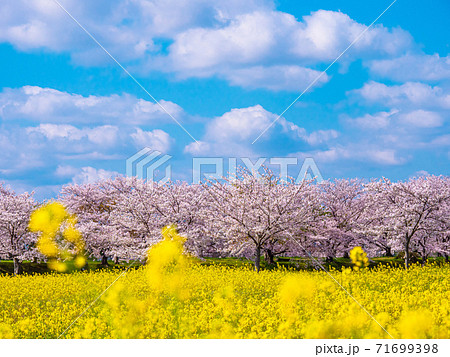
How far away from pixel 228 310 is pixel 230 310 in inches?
5.7

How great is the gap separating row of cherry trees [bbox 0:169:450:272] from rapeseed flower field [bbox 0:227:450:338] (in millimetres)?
7510

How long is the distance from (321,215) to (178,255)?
1121cm

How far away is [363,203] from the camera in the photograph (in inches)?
1470

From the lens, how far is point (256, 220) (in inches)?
1020

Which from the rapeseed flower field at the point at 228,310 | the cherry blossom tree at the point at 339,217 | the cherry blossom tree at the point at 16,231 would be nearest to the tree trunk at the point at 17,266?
the cherry blossom tree at the point at 16,231

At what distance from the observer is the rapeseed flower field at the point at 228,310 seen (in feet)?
27.3

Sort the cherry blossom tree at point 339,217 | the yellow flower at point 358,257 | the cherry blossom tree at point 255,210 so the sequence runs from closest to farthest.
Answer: the yellow flower at point 358,257 < the cherry blossom tree at point 255,210 < the cherry blossom tree at point 339,217

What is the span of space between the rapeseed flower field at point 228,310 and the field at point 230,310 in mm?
Result: 21

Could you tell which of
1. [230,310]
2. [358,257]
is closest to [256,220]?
[358,257]

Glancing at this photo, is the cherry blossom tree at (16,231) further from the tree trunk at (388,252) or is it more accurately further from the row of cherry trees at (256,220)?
the tree trunk at (388,252)

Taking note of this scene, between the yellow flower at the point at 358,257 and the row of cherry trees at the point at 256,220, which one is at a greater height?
the row of cherry trees at the point at 256,220

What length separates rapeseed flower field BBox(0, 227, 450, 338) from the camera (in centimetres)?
834

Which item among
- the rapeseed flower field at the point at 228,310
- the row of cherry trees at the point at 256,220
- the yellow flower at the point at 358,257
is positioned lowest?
the rapeseed flower field at the point at 228,310

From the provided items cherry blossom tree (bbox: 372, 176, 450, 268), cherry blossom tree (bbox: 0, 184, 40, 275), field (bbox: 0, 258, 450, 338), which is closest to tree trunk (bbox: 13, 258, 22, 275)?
cherry blossom tree (bbox: 0, 184, 40, 275)
